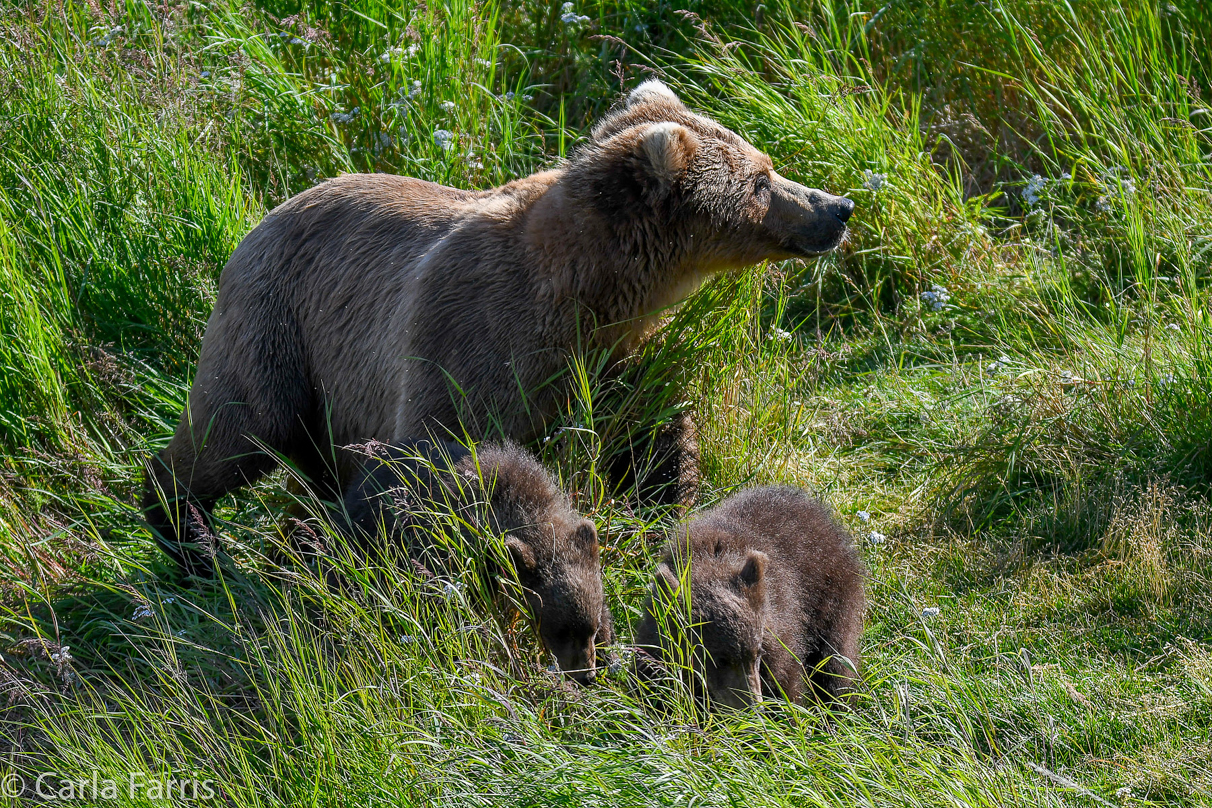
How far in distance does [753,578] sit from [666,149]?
6.49 feet

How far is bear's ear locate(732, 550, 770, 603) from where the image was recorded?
3.85m

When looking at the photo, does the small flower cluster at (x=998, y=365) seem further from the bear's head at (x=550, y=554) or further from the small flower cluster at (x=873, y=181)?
the bear's head at (x=550, y=554)

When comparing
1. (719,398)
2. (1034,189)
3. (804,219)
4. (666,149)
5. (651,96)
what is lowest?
(719,398)

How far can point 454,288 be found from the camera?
5.23 m

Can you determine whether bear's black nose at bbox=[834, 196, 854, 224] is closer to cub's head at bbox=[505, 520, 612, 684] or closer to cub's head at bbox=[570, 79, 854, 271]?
cub's head at bbox=[570, 79, 854, 271]

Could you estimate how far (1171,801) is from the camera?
373 centimetres

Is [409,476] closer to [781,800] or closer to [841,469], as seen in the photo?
[781,800]

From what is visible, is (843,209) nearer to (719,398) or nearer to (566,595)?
(719,398)

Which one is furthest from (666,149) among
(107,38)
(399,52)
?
(107,38)

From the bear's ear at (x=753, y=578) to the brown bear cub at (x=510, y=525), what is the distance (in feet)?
1.73

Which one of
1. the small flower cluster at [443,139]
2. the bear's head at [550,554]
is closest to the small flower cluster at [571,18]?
the small flower cluster at [443,139]

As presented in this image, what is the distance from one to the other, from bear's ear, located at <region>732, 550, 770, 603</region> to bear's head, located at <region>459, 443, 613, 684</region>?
1.73 feet

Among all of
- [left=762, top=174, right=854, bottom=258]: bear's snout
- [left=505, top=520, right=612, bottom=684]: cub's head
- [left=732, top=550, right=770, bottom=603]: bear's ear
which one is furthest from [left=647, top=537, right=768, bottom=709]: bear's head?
[left=762, top=174, right=854, bottom=258]: bear's snout

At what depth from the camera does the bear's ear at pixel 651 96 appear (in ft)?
18.6
